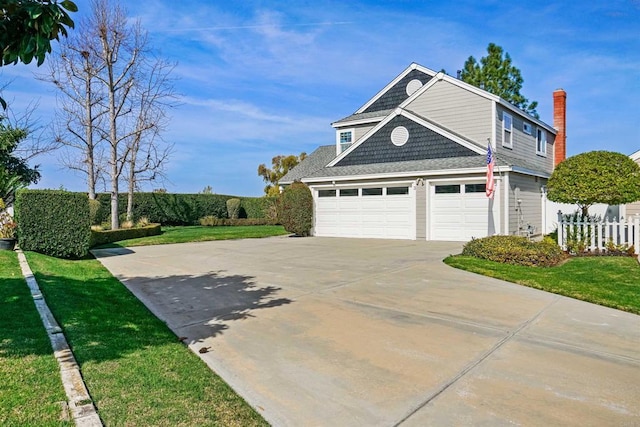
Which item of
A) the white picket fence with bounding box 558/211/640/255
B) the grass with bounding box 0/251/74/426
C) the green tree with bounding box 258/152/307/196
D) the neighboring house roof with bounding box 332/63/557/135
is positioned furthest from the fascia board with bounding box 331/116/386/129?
the green tree with bounding box 258/152/307/196

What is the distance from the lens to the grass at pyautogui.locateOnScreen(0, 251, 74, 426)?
9.00 ft

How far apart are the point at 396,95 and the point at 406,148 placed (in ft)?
18.8

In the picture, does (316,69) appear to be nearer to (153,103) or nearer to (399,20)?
(399,20)

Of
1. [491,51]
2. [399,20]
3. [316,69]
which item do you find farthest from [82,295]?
[491,51]

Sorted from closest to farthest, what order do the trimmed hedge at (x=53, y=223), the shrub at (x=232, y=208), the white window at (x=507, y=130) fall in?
the trimmed hedge at (x=53, y=223) → the white window at (x=507, y=130) → the shrub at (x=232, y=208)

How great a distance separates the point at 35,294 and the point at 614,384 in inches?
298

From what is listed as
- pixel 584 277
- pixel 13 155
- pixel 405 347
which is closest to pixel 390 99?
pixel 584 277

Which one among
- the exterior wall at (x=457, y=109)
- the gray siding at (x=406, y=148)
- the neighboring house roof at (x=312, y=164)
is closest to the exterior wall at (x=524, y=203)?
the gray siding at (x=406, y=148)

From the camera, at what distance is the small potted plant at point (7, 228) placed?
1113 cm

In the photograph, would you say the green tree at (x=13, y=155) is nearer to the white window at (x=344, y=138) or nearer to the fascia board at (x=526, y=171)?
the white window at (x=344, y=138)

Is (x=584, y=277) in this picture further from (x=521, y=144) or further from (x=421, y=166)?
(x=521, y=144)

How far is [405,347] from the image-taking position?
4.32m

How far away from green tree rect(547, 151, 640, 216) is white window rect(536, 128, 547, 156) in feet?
30.0

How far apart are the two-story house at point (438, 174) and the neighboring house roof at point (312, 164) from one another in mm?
5617
